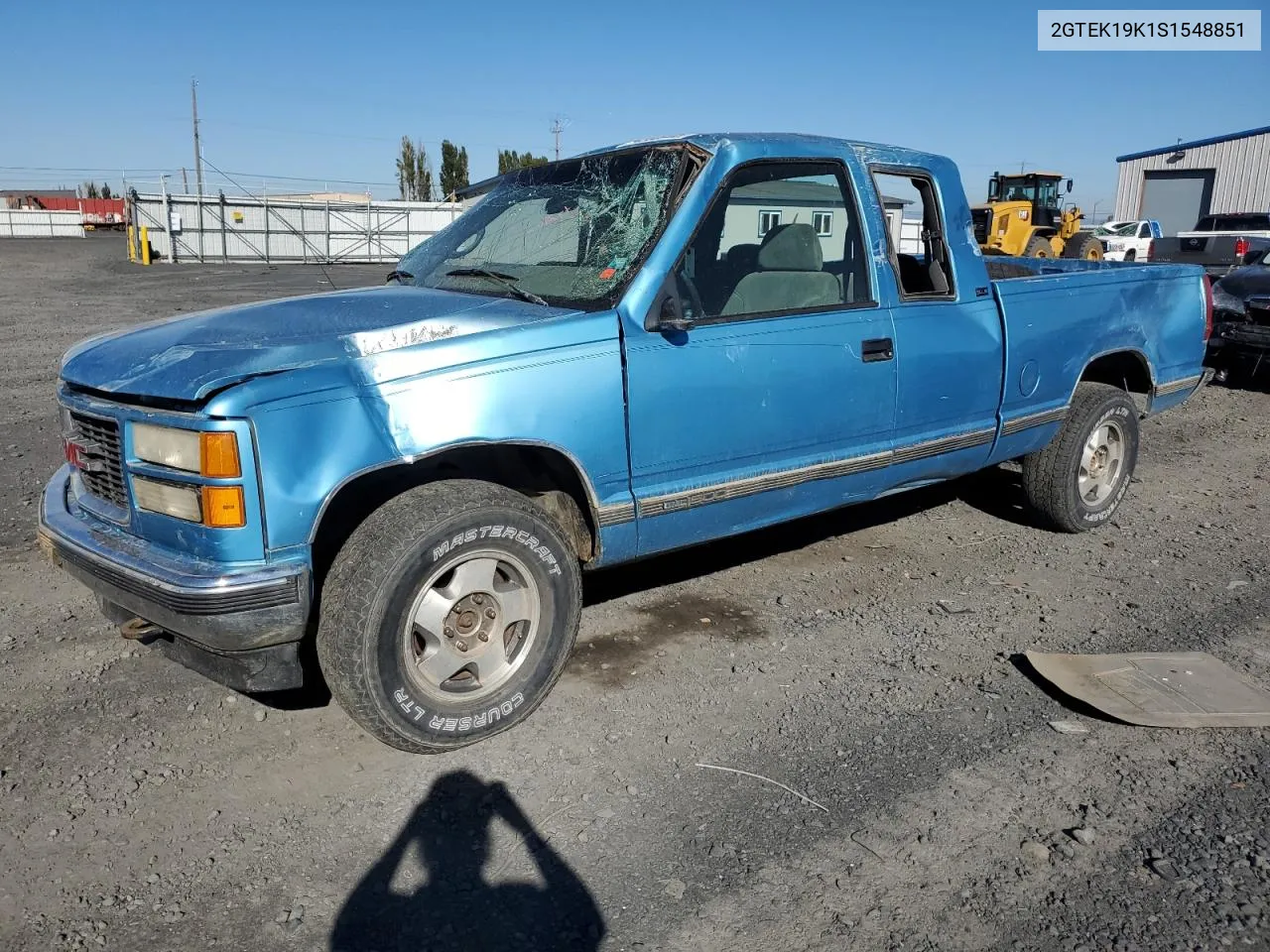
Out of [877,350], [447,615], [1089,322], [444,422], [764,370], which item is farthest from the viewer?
[1089,322]

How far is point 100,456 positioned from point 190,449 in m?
0.65

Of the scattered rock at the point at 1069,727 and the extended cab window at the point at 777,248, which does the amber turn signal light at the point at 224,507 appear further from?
the scattered rock at the point at 1069,727

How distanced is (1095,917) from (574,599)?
5.86 feet

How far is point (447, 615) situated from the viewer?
320 centimetres

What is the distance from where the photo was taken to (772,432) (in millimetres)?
3846

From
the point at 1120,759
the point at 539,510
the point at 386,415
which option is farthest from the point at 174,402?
the point at 1120,759

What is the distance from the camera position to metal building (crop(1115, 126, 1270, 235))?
36094mm

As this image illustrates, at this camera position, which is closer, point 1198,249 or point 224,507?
point 224,507

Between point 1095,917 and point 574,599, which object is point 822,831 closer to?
point 1095,917

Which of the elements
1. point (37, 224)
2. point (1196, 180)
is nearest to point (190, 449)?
point (1196, 180)

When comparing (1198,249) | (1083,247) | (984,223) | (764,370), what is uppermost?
(984,223)

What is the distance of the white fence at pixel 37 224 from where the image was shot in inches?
2238

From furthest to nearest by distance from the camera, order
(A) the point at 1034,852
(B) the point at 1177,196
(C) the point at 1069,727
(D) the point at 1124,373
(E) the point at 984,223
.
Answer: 1. (B) the point at 1177,196
2. (E) the point at 984,223
3. (D) the point at 1124,373
4. (C) the point at 1069,727
5. (A) the point at 1034,852

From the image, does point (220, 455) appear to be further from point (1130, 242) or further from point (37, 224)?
point (37, 224)
